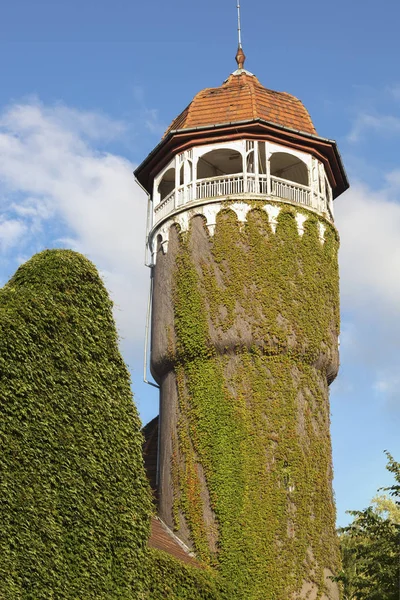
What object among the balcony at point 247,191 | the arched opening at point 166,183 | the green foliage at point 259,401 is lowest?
the green foliage at point 259,401

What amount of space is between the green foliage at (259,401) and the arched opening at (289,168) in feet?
10.6

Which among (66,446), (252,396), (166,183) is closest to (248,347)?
(252,396)

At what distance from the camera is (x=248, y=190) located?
866 inches

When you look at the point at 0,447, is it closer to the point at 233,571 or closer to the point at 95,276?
the point at 95,276

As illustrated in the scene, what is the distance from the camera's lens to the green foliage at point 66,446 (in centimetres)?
1200

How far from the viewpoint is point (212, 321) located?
20.5 metres

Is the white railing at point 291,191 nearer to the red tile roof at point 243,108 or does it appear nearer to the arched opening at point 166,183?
the red tile roof at point 243,108

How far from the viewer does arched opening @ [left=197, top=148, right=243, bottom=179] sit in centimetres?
2423

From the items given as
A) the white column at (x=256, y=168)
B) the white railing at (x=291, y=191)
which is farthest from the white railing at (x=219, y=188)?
the white railing at (x=291, y=191)

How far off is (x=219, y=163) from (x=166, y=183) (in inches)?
69.5

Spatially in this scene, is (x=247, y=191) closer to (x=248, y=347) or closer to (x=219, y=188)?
(x=219, y=188)

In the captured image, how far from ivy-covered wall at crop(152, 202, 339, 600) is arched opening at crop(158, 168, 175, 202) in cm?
301

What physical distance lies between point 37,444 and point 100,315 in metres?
2.67

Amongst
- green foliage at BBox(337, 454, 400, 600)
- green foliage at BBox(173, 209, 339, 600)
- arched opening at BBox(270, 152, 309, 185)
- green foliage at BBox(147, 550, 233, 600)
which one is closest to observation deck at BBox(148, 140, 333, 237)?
arched opening at BBox(270, 152, 309, 185)
